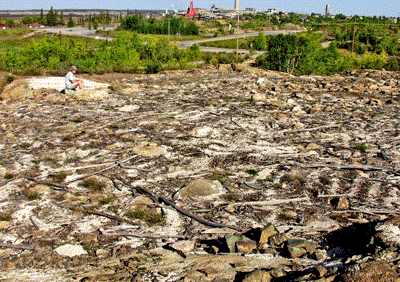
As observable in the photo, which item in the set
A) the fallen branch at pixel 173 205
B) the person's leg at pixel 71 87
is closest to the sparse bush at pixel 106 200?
the fallen branch at pixel 173 205

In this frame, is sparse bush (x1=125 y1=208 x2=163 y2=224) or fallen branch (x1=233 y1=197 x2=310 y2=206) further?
fallen branch (x1=233 y1=197 x2=310 y2=206)

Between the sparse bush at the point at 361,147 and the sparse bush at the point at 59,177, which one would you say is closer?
the sparse bush at the point at 59,177

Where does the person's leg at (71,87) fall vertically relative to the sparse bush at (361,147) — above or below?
above

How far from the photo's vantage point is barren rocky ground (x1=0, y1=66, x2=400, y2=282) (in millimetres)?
3557

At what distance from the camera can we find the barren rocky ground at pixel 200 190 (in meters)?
3.56

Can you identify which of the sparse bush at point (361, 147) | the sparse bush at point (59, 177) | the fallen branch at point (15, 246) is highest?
the sparse bush at point (361, 147)

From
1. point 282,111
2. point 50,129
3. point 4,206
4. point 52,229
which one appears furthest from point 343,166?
point 50,129

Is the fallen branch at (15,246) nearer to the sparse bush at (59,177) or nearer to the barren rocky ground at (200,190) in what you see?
the barren rocky ground at (200,190)

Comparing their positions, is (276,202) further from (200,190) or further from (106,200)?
(106,200)

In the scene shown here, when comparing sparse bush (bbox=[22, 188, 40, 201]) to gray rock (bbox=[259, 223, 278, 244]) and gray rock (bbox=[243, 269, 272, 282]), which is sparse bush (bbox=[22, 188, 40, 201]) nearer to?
gray rock (bbox=[259, 223, 278, 244])

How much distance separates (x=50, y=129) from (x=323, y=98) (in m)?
7.03

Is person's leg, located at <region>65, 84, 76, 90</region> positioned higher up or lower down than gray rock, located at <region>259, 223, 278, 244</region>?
higher up

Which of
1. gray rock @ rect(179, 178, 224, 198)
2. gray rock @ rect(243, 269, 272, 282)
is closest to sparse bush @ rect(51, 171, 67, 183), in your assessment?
gray rock @ rect(179, 178, 224, 198)

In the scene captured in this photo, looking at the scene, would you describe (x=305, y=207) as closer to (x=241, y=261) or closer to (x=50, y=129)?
(x=241, y=261)
